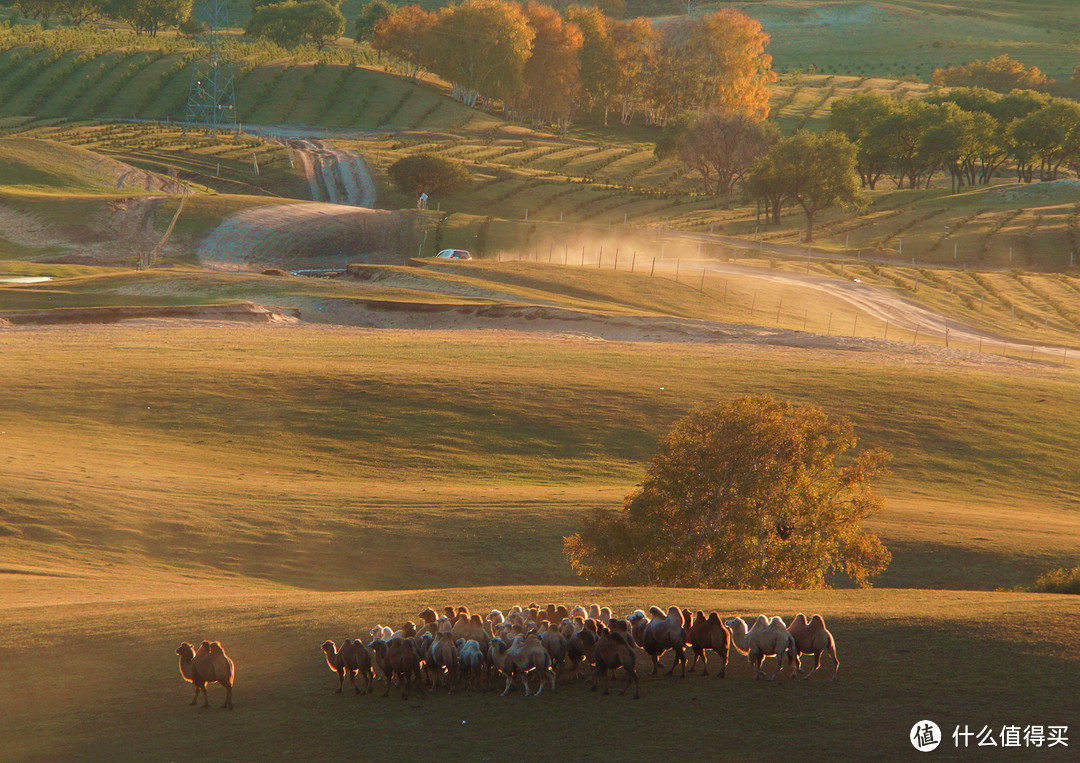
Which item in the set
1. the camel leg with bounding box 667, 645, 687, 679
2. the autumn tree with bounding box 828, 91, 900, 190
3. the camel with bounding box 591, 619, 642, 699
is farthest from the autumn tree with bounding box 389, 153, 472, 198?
the camel with bounding box 591, 619, 642, 699

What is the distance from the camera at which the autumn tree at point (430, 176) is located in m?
117

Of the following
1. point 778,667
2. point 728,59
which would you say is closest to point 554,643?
point 778,667

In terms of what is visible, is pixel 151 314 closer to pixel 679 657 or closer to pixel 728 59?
pixel 679 657

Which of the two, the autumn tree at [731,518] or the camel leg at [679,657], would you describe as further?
the autumn tree at [731,518]

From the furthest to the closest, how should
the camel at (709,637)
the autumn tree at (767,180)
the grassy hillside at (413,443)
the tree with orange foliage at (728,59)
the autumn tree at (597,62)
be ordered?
the autumn tree at (597,62) → the tree with orange foliage at (728,59) → the autumn tree at (767,180) → the grassy hillside at (413,443) → the camel at (709,637)

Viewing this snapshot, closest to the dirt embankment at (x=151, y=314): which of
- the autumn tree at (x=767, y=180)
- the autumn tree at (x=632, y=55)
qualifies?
the autumn tree at (x=767, y=180)

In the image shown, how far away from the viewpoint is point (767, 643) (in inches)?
570

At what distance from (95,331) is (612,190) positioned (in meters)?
81.1

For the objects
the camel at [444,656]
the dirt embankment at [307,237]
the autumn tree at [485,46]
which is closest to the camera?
the camel at [444,656]

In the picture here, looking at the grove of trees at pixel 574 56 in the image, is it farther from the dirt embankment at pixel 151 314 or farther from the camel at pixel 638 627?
the camel at pixel 638 627

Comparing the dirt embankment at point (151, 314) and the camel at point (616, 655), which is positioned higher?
the camel at point (616, 655)

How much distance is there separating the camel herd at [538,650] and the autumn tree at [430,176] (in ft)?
344

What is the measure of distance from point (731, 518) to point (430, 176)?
9595 cm

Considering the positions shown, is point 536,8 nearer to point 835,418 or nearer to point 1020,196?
point 1020,196
